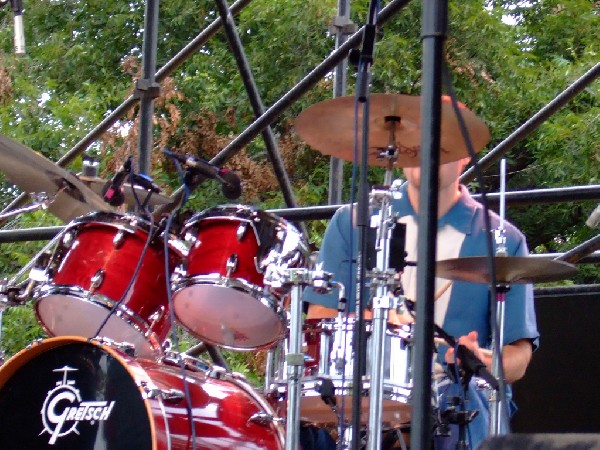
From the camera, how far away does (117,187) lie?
123 inches

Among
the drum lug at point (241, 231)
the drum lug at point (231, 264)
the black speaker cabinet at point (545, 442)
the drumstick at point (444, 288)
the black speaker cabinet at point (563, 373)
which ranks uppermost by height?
the drum lug at point (241, 231)

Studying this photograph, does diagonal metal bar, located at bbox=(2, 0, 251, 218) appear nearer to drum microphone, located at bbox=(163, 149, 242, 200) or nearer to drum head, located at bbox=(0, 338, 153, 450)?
drum microphone, located at bbox=(163, 149, 242, 200)

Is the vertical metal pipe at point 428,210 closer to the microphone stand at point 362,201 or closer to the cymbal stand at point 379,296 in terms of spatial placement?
Answer: the microphone stand at point 362,201

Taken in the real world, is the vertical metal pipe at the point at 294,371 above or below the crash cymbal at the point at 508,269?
below

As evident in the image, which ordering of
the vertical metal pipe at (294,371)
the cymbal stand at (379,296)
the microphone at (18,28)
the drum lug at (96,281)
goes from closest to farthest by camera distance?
the cymbal stand at (379,296) < the vertical metal pipe at (294,371) < the microphone at (18,28) < the drum lug at (96,281)

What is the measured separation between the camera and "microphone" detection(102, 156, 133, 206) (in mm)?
3076

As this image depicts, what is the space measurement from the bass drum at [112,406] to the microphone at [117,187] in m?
0.50

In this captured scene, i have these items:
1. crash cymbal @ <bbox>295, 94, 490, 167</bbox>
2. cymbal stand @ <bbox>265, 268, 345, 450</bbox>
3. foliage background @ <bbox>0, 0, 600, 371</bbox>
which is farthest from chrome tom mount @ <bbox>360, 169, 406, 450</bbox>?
foliage background @ <bbox>0, 0, 600, 371</bbox>

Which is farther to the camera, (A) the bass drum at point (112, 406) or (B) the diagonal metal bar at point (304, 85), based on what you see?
(B) the diagonal metal bar at point (304, 85)

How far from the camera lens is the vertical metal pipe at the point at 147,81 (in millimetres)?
4379

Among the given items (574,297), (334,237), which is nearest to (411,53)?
(574,297)

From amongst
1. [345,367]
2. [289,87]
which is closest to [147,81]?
[345,367]

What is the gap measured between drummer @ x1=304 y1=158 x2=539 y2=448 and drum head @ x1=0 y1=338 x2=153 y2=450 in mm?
673

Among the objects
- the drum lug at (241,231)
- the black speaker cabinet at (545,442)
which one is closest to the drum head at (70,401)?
the drum lug at (241,231)
